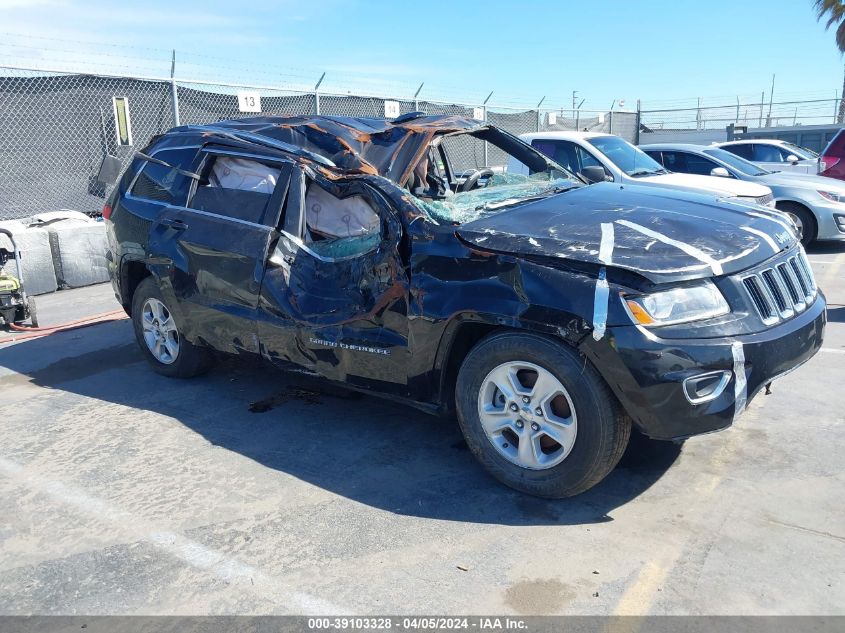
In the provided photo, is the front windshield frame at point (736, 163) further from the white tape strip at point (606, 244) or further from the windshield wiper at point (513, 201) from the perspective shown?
the white tape strip at point (606, 244)

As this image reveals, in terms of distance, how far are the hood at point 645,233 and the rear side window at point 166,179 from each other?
2.52 m

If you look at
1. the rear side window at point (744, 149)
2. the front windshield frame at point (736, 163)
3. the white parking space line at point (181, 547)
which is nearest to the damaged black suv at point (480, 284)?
the white parking space line at point (181, 547)

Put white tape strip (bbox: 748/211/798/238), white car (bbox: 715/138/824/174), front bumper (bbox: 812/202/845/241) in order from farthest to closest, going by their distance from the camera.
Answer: white car (bbox: 715/138/824/174) → front bumper (bbox: 812/202/845/241) → white tape strip (bbox: 748/211/798/238)

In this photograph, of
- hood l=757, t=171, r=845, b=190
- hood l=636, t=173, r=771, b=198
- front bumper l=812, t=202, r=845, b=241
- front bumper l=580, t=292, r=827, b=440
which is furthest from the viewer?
hood l=757, t=171, r=845, b=190

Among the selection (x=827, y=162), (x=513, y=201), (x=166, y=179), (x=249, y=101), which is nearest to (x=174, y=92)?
(x=249, y=101)

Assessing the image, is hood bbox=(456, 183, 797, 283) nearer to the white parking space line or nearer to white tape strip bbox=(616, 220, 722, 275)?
white tape strip bbox=(616, 220, 722, 275)

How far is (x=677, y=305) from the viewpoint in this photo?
320cm

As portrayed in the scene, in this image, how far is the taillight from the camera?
36.9 ft

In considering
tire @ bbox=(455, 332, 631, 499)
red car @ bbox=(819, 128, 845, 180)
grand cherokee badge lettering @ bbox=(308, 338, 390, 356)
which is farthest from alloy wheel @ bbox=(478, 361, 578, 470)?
red car @ bbox=(819, 128, 845, 180)

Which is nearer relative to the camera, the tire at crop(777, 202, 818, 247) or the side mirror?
the side mirror

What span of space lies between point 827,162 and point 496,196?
30.2ft

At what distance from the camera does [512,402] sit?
353 cm

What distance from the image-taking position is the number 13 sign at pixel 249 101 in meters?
11.5

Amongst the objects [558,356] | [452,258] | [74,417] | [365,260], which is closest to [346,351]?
[365,260]
